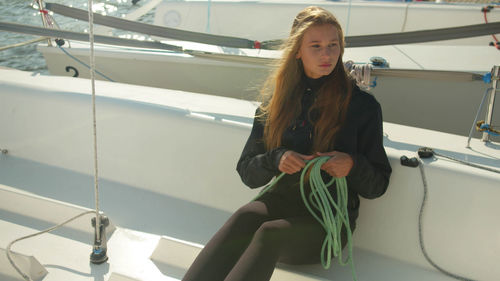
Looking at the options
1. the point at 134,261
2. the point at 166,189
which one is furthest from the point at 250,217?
the point at 166,189

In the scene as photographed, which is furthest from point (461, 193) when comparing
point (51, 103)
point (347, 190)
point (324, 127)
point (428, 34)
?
point (51, 103)

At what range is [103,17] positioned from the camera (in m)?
2.38

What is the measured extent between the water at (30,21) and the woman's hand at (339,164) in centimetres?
470

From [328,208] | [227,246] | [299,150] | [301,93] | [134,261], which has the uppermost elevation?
[301,93]

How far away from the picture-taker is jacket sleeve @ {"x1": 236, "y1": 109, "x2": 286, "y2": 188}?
1.41 m

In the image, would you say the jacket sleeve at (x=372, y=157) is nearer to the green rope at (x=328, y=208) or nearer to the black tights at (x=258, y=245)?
the green rope at (x=328, y=208)

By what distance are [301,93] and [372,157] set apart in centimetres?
31

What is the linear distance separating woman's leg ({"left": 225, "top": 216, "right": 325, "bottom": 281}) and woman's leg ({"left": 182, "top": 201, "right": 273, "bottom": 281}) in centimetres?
7

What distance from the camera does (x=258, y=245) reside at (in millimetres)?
1243

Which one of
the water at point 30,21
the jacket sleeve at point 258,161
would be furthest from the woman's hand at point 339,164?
the water at point 30,21

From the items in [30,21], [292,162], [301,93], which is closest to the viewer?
[292,162]

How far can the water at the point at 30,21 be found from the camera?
595 cm

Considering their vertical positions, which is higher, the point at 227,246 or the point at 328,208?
the point at 328,208

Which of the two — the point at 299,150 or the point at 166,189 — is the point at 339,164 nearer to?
the point at 299,150
